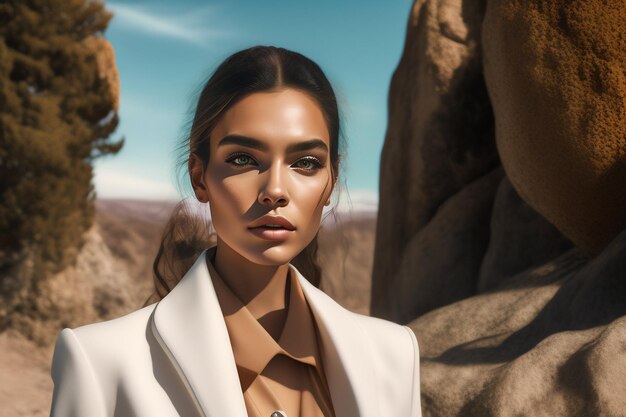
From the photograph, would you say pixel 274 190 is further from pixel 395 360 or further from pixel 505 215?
pixel 505 215

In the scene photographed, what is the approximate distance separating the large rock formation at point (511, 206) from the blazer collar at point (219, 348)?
64.6 inches

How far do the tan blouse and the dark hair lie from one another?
0.25 m

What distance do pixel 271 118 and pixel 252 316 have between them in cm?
50

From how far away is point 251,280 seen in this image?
7.47ft

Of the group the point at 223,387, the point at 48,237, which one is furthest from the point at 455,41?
the point at 48,237

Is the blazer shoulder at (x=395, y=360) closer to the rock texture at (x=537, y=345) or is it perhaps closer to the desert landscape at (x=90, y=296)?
the rock texture at (x=537, y=345)

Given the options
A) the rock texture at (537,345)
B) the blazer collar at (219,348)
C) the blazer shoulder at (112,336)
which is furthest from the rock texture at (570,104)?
the blazer shoulder at (112,336)

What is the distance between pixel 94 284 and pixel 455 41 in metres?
6.88

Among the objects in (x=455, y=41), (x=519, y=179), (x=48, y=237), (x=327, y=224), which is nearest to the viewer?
(x=327, y=224)

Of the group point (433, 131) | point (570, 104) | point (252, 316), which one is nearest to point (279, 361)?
point (252, 316)

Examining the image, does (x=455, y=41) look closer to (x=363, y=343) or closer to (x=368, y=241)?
(x=363, y=343)

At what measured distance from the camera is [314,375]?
7.55 ft

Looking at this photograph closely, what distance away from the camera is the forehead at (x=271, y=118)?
7.13ft

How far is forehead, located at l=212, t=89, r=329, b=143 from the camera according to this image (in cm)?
217
